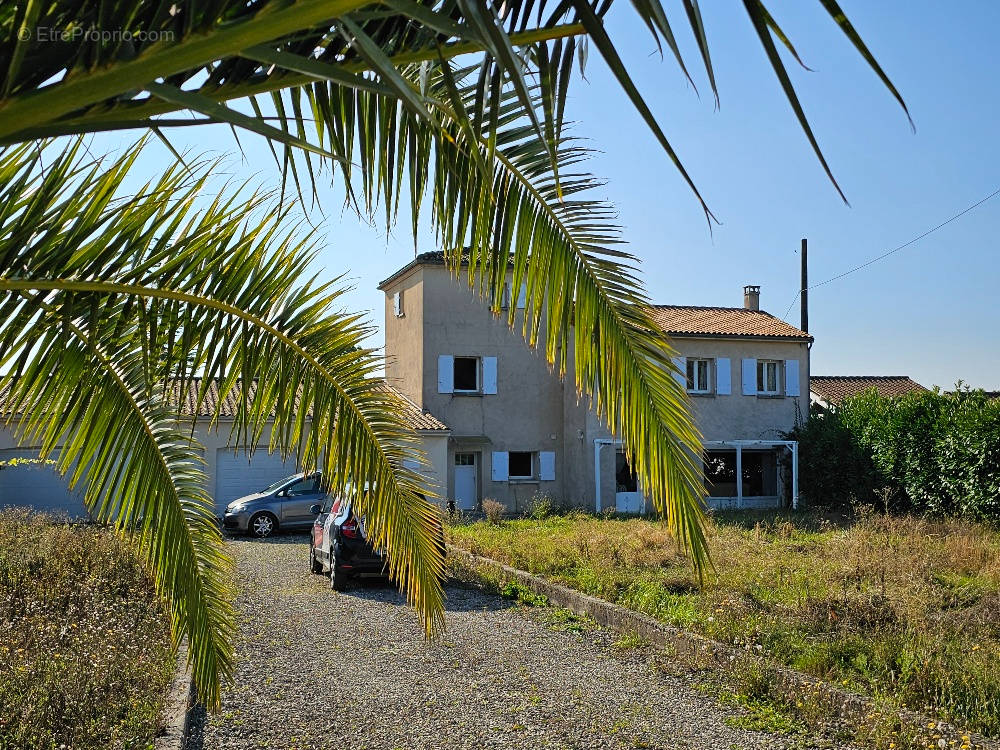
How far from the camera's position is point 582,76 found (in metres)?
2.26

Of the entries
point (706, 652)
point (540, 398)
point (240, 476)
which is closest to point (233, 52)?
point (706, 652)

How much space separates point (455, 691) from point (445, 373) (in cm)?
2172

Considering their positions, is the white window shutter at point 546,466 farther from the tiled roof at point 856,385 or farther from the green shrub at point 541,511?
the tiled roof at point 856,385

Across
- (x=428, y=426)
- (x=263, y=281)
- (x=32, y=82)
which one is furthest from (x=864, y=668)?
(x=428, y=426)

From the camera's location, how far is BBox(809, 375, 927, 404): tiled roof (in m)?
44.3

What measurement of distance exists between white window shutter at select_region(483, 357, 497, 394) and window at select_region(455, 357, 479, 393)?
44cm

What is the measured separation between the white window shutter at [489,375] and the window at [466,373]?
17.3 inches

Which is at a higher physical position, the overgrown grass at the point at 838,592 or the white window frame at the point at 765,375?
the white window frame at the point at 765,375

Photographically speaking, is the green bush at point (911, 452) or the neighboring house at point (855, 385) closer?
the green bush at point (911, 452)

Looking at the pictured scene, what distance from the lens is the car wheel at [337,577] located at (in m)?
13.6

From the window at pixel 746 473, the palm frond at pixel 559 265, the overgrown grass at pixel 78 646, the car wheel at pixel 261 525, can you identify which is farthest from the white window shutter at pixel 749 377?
the palm frond at pixel 559 265

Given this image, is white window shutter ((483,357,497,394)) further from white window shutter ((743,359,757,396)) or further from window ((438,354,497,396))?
white window shutter ((743,359,757,396))

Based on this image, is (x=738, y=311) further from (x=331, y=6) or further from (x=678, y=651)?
(x=331, y=6)

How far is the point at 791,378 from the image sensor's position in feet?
104
